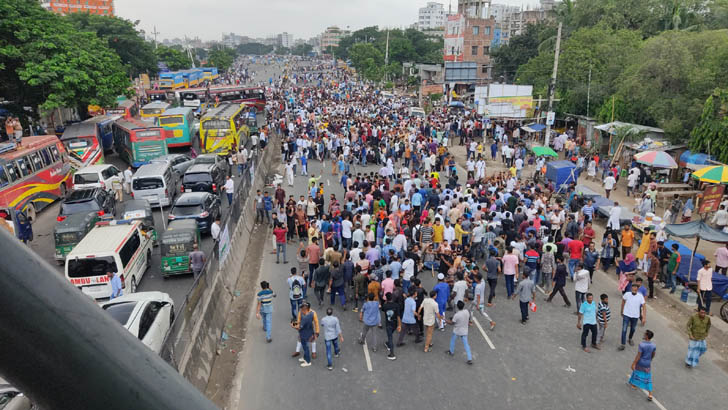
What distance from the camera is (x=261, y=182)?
24.4 metres

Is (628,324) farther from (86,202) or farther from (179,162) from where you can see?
(179,162)

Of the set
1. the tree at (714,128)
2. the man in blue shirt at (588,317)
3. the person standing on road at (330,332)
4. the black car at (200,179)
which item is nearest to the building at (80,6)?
the black car at (200,179)

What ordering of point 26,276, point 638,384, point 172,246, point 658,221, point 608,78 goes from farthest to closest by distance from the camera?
point 608,78, point 658,221, point 172,246, point 638,384, point 26,276

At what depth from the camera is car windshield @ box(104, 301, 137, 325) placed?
9.43m

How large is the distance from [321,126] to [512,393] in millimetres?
27259

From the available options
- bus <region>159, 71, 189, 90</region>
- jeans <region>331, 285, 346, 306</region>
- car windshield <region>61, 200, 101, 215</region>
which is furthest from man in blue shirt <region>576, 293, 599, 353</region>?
bus <region>159, 71, 189, 90</region>

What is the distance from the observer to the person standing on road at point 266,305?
10562mm

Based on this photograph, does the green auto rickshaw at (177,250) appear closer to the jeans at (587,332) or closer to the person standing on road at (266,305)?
the person standing on road at (266,305)

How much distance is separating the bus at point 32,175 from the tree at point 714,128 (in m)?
26.5

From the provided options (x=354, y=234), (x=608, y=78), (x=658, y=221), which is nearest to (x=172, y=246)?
(x=354, y=234)

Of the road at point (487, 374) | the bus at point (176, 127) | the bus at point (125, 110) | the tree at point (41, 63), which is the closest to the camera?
the road at point (487, 374)

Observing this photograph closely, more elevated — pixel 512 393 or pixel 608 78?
pixel 608 78

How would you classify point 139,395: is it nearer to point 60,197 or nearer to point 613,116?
point 60,197

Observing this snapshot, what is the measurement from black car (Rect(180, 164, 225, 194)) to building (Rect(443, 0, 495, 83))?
181ft
